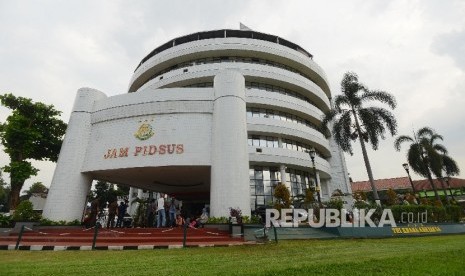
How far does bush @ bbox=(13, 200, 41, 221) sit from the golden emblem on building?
689cm

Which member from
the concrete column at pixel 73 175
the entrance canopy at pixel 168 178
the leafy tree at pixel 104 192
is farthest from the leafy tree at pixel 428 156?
the leafy tree at pixel 104 192

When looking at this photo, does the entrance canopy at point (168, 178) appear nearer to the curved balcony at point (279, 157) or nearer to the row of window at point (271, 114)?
the curved balcony at point (279, 157)

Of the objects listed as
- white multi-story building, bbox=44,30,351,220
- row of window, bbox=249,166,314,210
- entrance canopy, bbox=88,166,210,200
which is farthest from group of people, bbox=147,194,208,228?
row of window, bbox=249,166,314,210

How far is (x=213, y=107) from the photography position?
17.5 meters

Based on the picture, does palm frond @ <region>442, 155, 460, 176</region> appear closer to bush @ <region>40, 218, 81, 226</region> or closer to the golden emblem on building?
the golden emblem on building

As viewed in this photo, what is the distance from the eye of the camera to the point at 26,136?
62.8 feet

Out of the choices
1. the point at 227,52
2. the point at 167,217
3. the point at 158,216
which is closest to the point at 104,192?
the point at 227,52

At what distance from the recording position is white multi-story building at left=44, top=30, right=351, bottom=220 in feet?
52.6

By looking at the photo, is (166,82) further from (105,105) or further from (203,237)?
(203,237)

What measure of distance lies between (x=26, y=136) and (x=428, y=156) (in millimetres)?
38559

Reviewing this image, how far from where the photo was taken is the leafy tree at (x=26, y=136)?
1877 centimetres

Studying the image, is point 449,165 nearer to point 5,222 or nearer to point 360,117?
point 360,117

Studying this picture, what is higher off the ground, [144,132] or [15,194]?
[144,132]

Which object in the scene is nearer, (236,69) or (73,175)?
(73,175)
